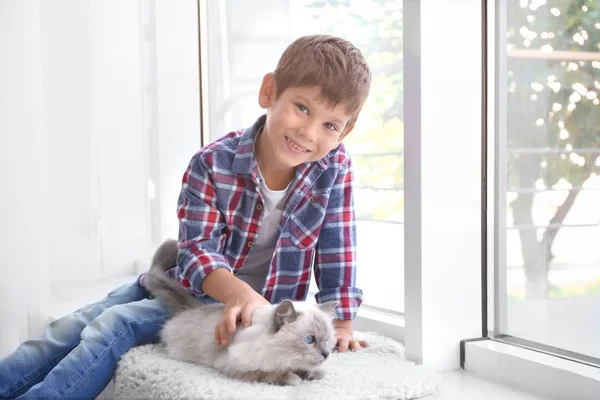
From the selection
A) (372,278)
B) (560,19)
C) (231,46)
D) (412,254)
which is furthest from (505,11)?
(231,46)

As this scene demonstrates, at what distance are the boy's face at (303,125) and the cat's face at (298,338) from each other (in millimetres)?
325

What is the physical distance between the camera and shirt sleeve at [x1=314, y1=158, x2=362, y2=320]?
1348mm

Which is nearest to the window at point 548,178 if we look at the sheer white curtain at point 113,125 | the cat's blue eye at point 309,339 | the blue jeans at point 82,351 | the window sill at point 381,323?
the window sill at point 381,323

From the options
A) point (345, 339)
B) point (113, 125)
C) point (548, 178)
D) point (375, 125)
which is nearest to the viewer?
point (548, 178)

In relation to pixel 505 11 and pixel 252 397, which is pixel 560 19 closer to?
pixel 505 11

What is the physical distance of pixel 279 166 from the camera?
1359mm

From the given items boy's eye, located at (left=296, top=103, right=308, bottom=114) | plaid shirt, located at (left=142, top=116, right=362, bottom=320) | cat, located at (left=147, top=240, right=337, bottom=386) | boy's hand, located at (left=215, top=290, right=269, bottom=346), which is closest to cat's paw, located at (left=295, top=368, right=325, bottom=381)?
cat, located at (left=147, top=240, right=337, bottom=386)

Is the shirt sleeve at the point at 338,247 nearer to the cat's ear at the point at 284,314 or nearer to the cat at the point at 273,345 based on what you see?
the cat at the point at 273,345

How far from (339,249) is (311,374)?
356 mm

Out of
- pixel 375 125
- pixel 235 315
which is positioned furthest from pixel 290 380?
pixel 375 125

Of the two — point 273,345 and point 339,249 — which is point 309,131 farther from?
point 273,345

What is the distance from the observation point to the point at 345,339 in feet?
4.19

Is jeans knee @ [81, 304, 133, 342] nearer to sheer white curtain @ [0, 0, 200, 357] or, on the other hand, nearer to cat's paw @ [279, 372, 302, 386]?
cat's paw @ [279, 372, 302, 386]

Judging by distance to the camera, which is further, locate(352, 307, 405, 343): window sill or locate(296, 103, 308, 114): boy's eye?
locate(352, 307, 405, 343): window sill
